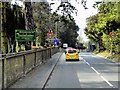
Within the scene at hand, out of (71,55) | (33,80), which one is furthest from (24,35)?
(71,55)

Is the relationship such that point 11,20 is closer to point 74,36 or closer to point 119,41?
point 119,41

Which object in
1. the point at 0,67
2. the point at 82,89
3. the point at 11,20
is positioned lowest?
the point at 82,89

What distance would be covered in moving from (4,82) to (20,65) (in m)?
5.18

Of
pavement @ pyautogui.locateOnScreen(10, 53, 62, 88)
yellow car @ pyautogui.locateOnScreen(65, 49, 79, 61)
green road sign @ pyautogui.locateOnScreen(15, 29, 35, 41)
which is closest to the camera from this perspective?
pavement @ pyautogui.locateOnScreen(10, 53, 62, 88)

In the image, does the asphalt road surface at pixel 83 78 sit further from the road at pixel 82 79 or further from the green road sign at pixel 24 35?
the green road sign at pixel 24 35

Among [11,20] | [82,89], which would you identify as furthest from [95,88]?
[11,20]

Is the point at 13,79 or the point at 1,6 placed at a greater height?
the point at 1,6

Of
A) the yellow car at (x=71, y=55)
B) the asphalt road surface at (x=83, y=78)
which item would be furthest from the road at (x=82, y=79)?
the yellow car at (x=71, y=55)

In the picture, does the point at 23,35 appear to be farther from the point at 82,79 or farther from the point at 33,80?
the point at 33,80

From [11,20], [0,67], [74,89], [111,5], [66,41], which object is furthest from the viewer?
[66,41]

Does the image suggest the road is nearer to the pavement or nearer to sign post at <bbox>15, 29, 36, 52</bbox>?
the pavement

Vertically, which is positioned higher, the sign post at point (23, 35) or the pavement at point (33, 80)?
the sign post at point (23, 35)

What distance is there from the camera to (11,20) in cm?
3247

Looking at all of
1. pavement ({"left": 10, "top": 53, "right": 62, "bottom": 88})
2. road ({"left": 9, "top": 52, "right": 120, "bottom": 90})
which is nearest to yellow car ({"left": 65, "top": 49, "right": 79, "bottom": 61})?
road ({"left": 9, "top": 52, "right": 120, "bottom": 90})
